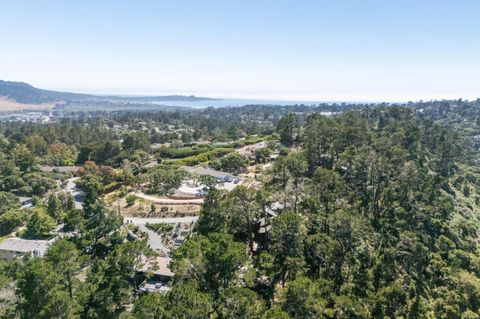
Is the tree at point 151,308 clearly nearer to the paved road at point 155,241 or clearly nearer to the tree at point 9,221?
the paved road at point 155,241

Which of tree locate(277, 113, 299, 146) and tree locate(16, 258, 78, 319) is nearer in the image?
tree locate(16, 258, 78, 319)

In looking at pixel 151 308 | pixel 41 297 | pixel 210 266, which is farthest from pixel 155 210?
pixel 151 308

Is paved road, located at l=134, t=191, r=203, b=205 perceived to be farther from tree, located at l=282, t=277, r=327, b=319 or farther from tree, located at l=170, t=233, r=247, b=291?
tree, located at l=282, t=277, r=327, b=319

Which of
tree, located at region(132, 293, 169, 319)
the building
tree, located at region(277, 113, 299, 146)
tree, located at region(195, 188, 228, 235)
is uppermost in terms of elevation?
tree, located at region(277, 113, 299, 146)

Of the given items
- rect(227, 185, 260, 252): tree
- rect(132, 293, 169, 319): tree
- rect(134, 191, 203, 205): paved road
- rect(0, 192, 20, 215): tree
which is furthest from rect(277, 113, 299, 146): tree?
rect(132, 293, 169, 319): tree

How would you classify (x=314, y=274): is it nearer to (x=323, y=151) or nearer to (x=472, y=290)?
(x=472, y=290)

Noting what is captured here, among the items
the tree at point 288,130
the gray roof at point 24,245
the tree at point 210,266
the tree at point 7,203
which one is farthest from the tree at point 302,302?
the tree at point 288,130

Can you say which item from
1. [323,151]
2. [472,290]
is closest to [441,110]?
[323,151]
